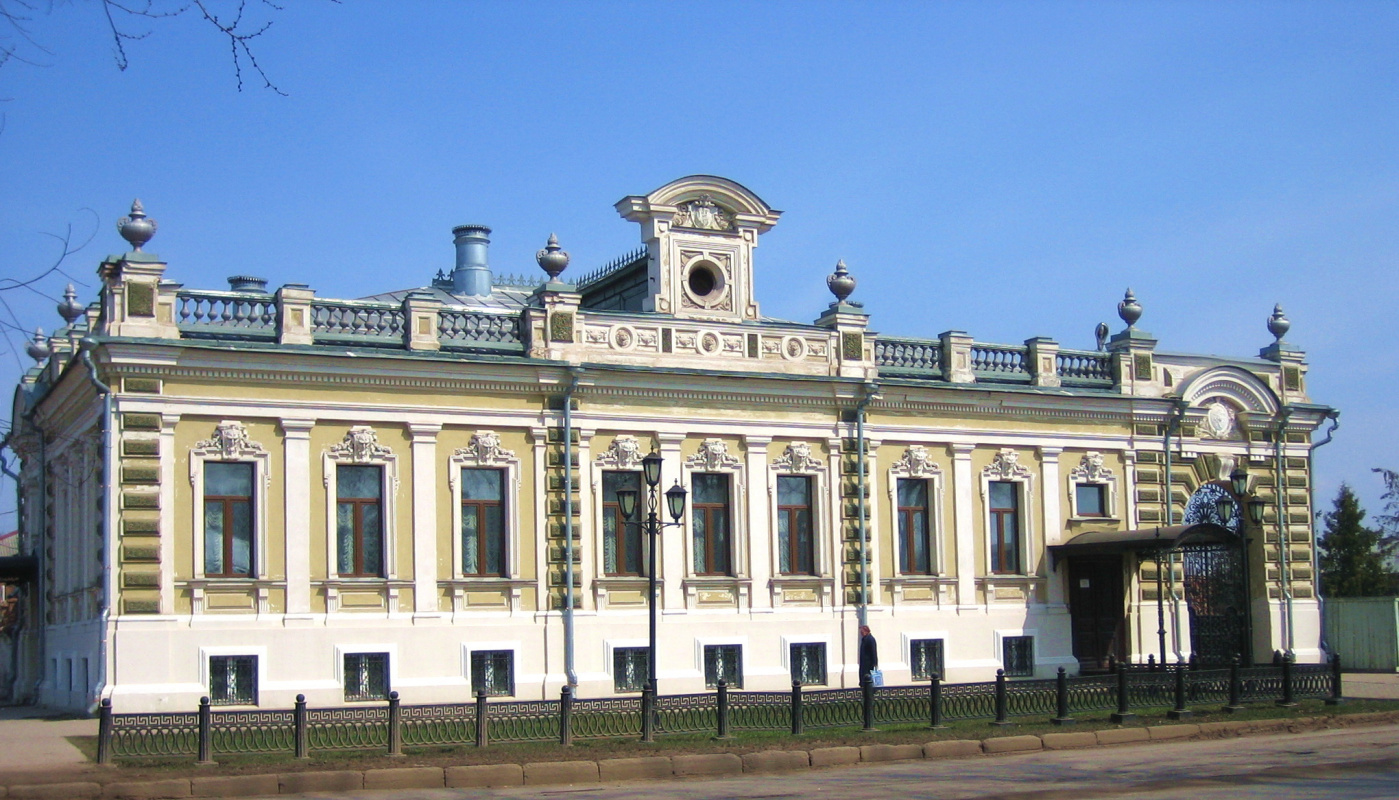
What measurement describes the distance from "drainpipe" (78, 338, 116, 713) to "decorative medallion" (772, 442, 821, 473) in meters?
12.1

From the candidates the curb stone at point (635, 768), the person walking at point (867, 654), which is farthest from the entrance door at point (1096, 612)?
the curb stone at point (635, 768)

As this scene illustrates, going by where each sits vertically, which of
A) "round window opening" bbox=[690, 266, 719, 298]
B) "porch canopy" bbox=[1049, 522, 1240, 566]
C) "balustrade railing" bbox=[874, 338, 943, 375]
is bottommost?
"porch canopy" bbox=[1049, 522, 1240, 566]

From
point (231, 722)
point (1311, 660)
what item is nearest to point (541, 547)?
point (231, 722)

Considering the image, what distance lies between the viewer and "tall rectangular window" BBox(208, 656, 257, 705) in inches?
990

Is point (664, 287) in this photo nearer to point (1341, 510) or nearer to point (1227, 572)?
point (1227, 572)

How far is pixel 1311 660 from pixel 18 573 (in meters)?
27.7

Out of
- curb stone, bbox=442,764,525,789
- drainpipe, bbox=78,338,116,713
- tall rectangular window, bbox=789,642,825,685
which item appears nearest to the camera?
curb stone, bbox=442,764,525,789

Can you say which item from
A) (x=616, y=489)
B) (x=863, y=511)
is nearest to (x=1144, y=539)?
(x=863, y=511)

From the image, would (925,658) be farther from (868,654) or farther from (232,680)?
(232,680)

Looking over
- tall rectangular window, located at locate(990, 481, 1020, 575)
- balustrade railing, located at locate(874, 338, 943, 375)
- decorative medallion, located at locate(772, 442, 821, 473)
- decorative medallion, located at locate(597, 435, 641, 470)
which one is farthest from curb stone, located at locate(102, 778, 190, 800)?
tall rectangular window, located at locate(990, 481, 1020, 575)

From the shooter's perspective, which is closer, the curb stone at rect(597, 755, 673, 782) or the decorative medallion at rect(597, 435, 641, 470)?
the curb stone at rect(597, 755, 673, 782)

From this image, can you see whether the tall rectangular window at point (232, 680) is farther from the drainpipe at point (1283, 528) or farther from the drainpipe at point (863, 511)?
the drainpipe at point (1283, 528)

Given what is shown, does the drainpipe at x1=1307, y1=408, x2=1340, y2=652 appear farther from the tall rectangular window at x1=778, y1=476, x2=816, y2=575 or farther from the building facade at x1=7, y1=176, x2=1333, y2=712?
the tall rectangular window at x1=778, y1=476, x2=816, y2=575

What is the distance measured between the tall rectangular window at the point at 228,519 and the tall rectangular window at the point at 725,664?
27.9 ft
